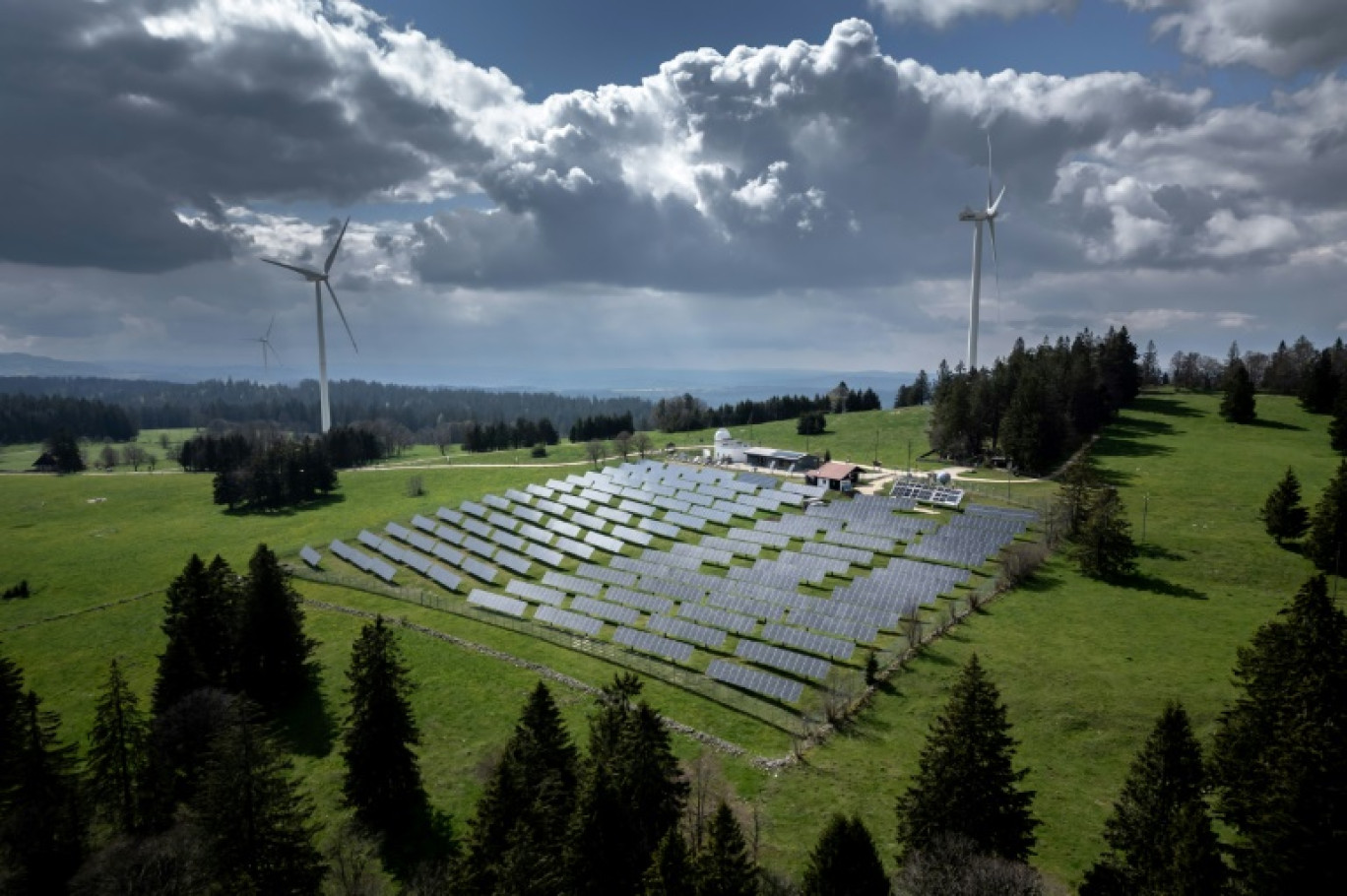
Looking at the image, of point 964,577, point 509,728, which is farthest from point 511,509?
point 964,577

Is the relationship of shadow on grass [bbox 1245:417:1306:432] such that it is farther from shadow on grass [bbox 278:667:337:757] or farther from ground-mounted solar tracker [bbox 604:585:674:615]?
shadow on grass [bbox 278:667:337:757]

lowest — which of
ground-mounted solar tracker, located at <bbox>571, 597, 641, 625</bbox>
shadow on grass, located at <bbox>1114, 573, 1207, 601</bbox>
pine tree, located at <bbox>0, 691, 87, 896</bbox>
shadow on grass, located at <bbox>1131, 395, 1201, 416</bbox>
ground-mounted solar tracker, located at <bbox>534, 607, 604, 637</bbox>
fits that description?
pine tree, located at <bbox>0, 691, 87, 896</bbox>

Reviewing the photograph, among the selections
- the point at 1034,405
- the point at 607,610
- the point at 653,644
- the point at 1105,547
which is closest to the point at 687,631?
the point at 653,644

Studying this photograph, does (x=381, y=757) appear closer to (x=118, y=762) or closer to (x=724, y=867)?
(x=118, y=762)

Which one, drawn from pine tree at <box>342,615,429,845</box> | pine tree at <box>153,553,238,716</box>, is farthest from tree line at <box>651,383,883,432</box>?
pine tree at <box>342,615,429,845</box>

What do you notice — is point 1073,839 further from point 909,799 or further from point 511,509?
point 511,509

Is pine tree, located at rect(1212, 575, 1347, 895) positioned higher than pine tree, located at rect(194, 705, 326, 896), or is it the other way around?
pine tree, located at rect(1212, 575, 1347, 895)

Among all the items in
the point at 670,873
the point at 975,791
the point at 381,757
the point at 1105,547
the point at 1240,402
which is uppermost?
the point at 1240,402
